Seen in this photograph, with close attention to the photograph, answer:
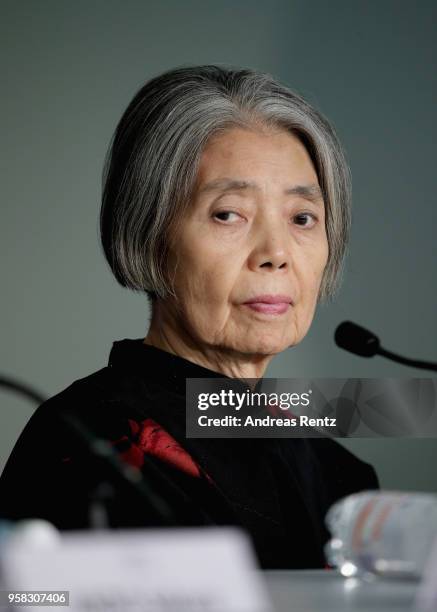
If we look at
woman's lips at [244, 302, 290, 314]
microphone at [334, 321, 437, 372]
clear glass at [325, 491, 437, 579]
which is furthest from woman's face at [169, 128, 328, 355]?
clear glass at [325, 491, 437, 579]

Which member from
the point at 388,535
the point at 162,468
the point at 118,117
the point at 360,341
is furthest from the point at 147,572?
the point at 118,117

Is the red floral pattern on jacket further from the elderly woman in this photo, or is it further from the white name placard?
the white name placard

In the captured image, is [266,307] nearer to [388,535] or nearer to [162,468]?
[162,468]

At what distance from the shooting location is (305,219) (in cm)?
167

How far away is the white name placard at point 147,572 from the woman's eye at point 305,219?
1111 mm

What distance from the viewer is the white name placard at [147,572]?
0.57m

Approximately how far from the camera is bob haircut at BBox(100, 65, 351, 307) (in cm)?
162

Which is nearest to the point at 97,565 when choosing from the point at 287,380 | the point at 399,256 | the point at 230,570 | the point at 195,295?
the point at 230,570

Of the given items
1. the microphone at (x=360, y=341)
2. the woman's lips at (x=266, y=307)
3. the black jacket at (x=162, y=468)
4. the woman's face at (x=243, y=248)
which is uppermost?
the woman's face at (x=243, y=248)

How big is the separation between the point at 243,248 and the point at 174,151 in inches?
7.2

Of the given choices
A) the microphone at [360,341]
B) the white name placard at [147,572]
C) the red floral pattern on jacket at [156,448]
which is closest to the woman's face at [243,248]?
the red floral pattern on jacket at [156,448]

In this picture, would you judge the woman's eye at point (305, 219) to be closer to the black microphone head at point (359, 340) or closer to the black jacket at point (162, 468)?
the black jacket at point (162, 468)

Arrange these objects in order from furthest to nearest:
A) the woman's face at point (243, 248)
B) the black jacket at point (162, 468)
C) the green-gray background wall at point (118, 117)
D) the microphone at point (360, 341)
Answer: the green-gray background wall at point (118, 117)
the woman's face at point (243, 248)
the black jacket at point (162, 468)
the microphone at point (360, 341)

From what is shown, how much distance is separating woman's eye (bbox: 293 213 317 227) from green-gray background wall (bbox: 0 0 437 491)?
82 cm
